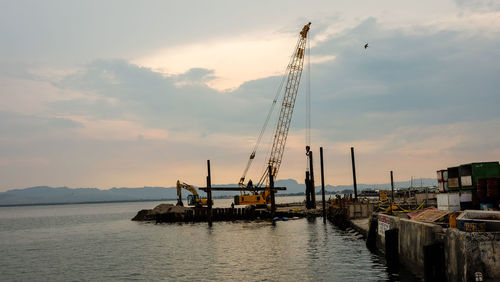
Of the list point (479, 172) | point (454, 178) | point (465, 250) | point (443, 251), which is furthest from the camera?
point (454, 178)

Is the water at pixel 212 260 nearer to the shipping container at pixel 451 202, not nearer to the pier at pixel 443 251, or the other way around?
the pier at pixel 443 251

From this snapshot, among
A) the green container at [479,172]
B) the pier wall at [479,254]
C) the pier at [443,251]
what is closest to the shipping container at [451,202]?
the green container at [479,172]

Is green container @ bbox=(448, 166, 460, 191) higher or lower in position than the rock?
higher

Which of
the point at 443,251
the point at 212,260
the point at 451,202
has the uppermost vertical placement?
the point at 451,202

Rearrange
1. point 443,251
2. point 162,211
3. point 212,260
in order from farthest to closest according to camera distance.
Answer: point 162,211 < point 212,260 < point 443,251

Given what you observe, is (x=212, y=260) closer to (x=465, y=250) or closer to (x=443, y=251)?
(x=443, y=251)

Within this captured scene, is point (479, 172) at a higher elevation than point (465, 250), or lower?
higher

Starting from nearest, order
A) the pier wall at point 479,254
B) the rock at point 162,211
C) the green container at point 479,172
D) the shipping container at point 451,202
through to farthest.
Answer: the pier wall at point 479,254, the green container at point 479,172, the shipping container at point 451,202, the rock at point 162,211

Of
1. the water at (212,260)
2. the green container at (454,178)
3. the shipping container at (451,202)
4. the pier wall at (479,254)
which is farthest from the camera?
the water at (212,260)

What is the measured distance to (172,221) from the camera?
2982 inches

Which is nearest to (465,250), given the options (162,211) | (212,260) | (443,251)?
(443,251)

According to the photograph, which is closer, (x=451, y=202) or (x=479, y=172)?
(x=479, y=172)

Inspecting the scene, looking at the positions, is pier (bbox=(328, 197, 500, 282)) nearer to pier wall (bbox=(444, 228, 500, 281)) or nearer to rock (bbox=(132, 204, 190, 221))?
pier wall (bbox=(444, 228, 500, 281))

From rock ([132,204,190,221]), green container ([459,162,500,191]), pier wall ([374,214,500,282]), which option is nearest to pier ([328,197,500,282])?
pier wall ([374,214,500,282])
